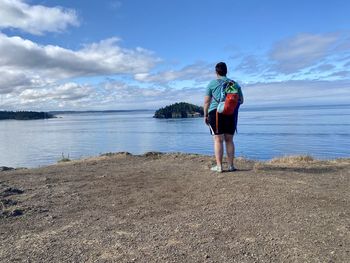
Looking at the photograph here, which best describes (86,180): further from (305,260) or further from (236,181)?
(305,260)

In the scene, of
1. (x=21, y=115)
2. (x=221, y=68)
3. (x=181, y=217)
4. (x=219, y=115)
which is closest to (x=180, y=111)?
(x=21, y=115)

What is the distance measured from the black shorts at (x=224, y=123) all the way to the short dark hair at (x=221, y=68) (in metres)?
0.78

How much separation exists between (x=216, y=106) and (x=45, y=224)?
159 inches

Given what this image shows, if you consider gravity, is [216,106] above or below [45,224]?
above

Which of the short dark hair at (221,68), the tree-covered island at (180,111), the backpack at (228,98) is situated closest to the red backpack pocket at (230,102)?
the backpack at (228,98)

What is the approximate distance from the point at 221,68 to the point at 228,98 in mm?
675

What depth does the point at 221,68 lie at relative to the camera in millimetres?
8133

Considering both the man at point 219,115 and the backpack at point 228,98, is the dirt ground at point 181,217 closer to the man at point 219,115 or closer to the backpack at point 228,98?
the man at point 219,115

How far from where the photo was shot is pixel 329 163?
33.6 ft

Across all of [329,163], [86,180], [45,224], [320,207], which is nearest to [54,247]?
[45,224]

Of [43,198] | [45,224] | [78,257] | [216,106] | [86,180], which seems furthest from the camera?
[86,180]

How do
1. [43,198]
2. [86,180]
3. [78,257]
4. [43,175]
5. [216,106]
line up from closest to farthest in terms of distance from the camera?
[78,257] < [43,198] < [216,106] < [86,180] < [43,175]

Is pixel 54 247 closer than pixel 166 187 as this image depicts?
Yes

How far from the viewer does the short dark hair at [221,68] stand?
8117 millimetres
